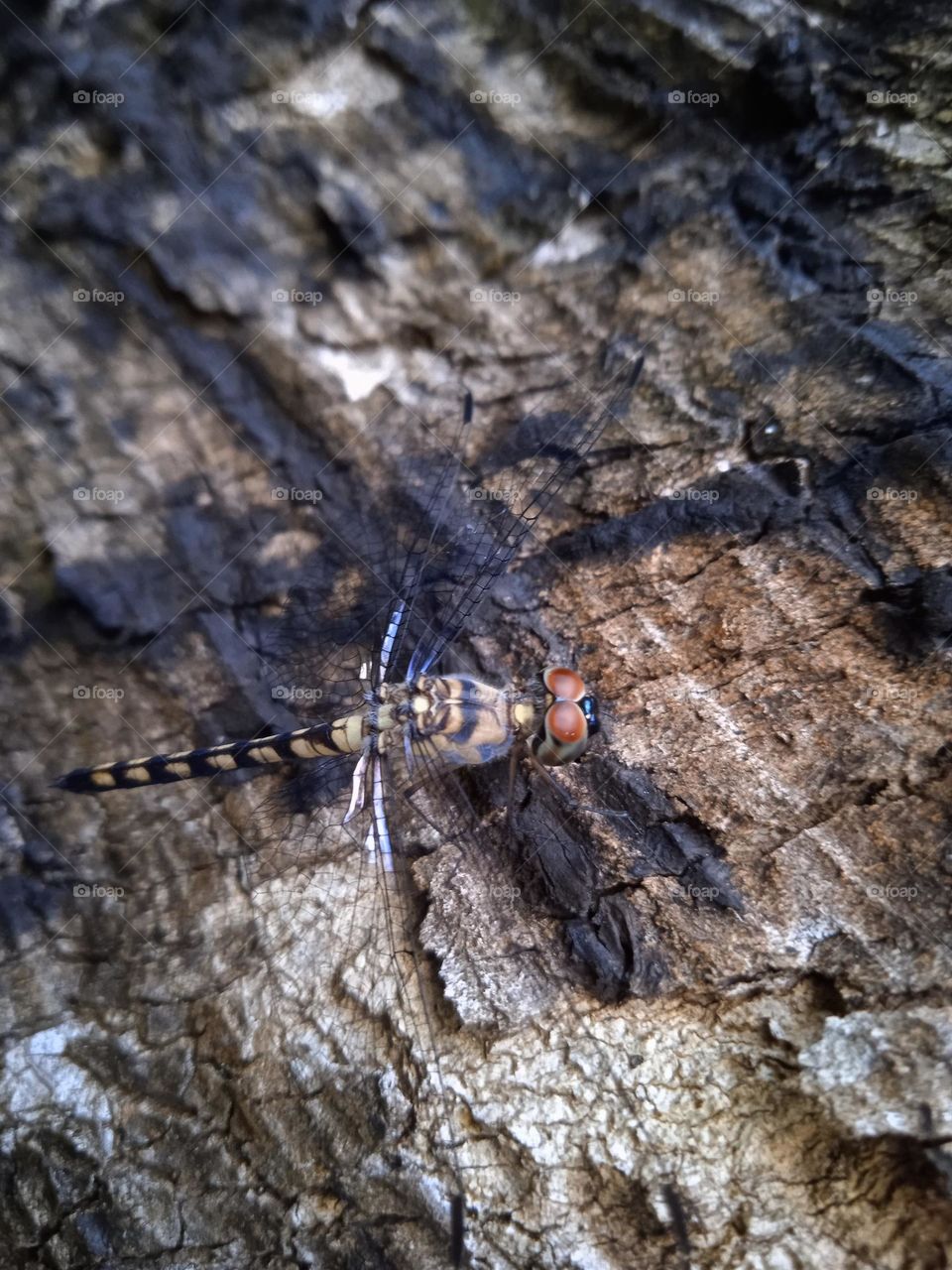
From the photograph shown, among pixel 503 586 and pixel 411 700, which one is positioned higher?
pixel 503 586

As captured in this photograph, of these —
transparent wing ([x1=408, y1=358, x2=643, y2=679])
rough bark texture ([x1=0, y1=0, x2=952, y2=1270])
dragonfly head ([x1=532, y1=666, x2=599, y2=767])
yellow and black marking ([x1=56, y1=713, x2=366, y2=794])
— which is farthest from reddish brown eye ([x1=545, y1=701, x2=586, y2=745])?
yellow and black marking ([x1=56, y1=713, x2=366, y2=794])

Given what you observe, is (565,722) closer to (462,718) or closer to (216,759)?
(462,718)

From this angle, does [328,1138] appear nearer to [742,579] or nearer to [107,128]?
[742,579]

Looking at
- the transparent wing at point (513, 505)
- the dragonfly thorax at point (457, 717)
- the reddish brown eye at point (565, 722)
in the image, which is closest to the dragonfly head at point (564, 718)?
the reddish brown eye at point (565, 722)

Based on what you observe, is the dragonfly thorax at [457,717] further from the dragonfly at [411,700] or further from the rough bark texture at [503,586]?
the rough bark texture at [503,586]

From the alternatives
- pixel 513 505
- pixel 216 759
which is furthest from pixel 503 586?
pixel 216 759

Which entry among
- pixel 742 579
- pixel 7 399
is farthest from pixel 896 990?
pixel 7 399
